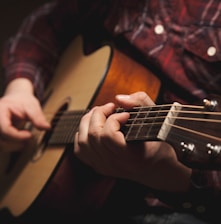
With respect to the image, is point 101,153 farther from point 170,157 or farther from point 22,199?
point 22,199

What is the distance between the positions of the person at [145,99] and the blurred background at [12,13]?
0.34 meters

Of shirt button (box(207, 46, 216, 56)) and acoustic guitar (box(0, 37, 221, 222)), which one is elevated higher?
shirt button (box(207, 46, 216, 56))

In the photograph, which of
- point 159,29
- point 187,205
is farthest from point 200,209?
point 159,29

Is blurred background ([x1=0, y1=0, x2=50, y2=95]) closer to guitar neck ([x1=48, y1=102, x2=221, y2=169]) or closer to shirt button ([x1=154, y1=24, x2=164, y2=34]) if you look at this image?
shirt button ([x1=154, y1=24, x2=164, y2=34])

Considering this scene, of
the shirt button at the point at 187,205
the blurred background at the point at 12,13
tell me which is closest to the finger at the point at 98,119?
the shirt button at the point at 187,205

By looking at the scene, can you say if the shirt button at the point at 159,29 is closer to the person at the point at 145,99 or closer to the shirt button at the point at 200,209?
the person at the point at 145,99

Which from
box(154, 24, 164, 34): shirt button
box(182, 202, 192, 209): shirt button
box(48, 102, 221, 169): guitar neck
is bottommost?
box(182, 202, 192, 209): shirt button

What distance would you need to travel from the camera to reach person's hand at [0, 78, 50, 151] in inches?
37.2

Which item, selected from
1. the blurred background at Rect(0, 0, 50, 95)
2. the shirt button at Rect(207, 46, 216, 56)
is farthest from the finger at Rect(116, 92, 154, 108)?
the blurred background at Rect(0, 0, 50, 95)

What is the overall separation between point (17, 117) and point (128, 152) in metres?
0.41

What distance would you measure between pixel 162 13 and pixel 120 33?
0.11 meters

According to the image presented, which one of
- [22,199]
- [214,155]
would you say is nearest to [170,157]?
[214,155]

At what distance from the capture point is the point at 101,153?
700 mm

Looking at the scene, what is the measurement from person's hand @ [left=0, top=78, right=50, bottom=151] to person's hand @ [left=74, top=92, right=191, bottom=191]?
26cm
